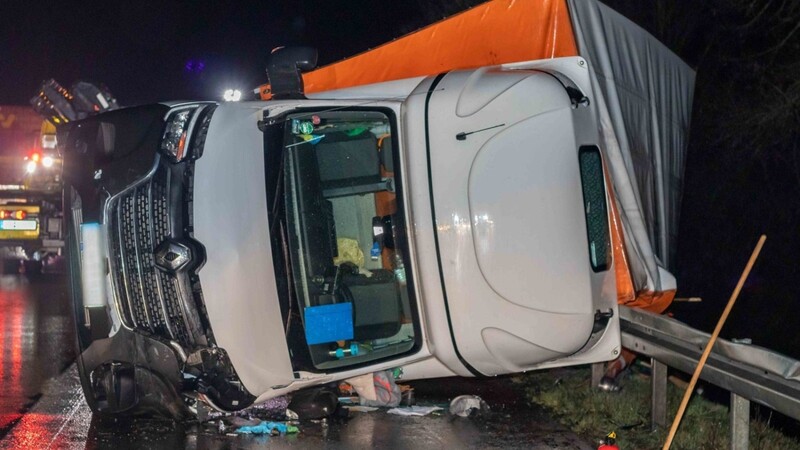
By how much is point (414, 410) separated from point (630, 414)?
1450 mm

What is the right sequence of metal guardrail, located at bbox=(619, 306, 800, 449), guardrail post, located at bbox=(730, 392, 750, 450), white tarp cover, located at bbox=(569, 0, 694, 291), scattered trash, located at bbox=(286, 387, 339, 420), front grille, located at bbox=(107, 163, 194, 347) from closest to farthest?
metal guardrail, located at bbox=(619, 306, 800, 449), guardrail post, located at bbox=(730, 392, 750, 450), front grille, located at bbox=(107, 163, 194, 347), scattered trash, located at bbox=(286, 387, 339, 420), white tarp cover, located at bbox=(569, 0, 694, 291)

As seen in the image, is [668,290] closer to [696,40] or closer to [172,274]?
[172,274]

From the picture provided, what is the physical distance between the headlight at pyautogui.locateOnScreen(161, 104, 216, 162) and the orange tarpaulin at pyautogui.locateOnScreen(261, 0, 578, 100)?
2.60 m

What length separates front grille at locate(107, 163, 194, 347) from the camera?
5969 millimetres

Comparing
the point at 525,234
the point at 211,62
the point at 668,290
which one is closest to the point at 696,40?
the point at 668,290

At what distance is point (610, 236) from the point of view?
6422mm

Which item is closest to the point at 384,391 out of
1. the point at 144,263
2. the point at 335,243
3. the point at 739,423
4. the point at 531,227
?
the point at 335,243

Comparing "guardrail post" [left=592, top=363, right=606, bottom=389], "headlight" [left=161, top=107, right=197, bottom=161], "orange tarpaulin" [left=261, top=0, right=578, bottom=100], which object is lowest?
"guardrail post" [left=592, top=363, right=606, bottom=389]

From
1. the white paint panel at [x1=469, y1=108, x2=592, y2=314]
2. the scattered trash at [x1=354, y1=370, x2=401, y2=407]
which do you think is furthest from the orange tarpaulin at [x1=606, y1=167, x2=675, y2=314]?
the scattered trash at [x1=354, y1=370, x2=401, y2=407]

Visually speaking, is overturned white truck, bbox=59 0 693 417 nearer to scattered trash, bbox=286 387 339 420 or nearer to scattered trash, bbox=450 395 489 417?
scattered trash, bbox=286 387 339 420

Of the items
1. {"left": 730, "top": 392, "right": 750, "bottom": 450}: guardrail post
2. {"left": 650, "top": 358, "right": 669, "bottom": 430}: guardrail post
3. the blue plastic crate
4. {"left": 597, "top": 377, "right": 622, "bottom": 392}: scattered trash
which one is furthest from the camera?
{"left": 597, "top": 377, "right": 622, "bottom": 392}: scattered trash

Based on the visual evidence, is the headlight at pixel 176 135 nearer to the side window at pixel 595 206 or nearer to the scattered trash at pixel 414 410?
the scattered trash at pixel 414 410

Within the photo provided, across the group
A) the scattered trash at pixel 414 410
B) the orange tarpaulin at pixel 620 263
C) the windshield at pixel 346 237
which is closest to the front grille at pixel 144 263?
the windshield at pixel 346 237

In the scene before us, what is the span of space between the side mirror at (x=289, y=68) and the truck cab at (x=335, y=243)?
23.7 inches
